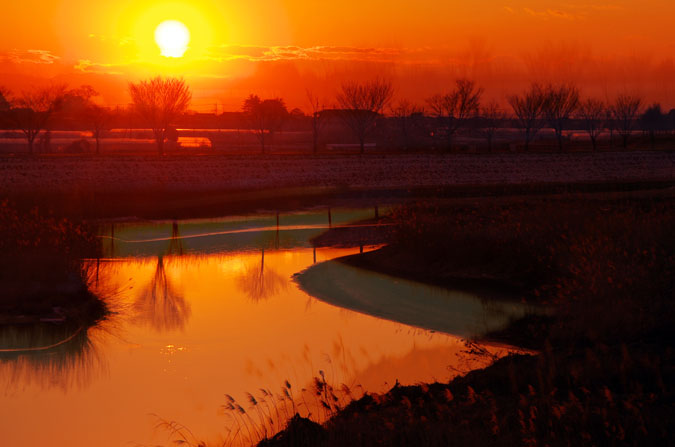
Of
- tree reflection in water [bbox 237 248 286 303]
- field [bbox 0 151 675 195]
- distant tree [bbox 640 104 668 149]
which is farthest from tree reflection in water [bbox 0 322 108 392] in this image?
distant tree [bbox 640 104 668 149]

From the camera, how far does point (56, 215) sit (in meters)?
25.9

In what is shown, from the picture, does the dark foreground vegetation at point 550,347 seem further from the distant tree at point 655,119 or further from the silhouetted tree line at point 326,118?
the distant tree at point 655,119

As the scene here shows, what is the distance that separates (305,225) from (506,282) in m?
17.3

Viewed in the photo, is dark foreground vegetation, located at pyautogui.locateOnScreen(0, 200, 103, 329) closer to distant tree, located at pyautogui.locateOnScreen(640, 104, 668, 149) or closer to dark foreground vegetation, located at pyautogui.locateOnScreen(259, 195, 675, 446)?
dark foreground vegetation, located at pyautogui.locateOnScreen(259, 195, 675, 446)

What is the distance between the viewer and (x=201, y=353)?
14180 millimetres

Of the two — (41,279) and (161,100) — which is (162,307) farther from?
(161,100)

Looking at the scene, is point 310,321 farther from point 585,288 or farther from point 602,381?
point 602,381

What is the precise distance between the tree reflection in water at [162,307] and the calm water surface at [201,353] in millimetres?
28

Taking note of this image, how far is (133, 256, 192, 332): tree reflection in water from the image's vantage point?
16578mm

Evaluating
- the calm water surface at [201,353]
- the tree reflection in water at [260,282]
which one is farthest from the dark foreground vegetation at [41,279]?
the tree reflection in water at [260,282]

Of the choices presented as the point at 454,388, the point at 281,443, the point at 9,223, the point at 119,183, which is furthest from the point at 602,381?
the point at 119,183

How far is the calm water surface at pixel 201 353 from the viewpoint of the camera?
436 inches

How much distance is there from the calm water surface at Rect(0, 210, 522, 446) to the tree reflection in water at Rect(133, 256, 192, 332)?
0.03m

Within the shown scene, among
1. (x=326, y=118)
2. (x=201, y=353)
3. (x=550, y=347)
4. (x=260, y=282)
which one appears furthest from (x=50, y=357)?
(x=326, y=118)
